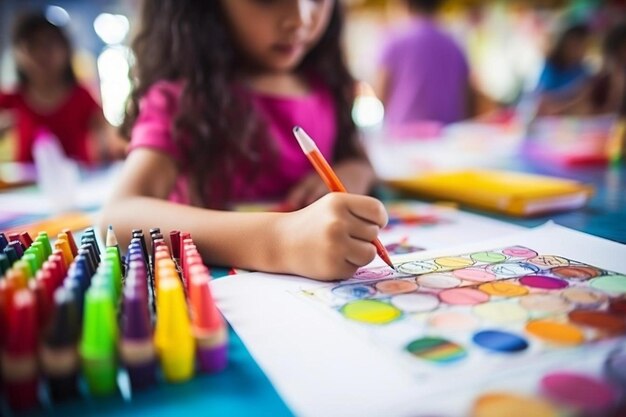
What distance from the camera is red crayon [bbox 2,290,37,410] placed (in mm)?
256

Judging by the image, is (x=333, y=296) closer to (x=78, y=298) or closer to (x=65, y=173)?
(x=78, y=298)

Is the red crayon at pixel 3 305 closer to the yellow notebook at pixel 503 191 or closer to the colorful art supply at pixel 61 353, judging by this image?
the colorful art supply at pixel 61 353

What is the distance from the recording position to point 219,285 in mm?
411

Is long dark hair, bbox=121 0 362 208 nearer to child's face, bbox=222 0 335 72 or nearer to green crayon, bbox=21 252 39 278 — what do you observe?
child's face, bbox=222 0 335 72

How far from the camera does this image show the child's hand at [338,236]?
1.27 ft

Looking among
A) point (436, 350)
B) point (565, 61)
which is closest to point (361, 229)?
point (436, 350)

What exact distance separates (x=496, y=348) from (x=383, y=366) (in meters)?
0.06

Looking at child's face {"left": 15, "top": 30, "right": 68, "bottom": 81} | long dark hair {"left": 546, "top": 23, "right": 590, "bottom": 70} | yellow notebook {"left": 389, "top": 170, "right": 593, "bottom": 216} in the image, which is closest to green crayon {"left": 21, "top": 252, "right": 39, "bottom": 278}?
yellow notebook {"left": 389, "top": 170, "right": 593, "bottom": 216}

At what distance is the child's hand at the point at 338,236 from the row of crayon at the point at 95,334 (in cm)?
10

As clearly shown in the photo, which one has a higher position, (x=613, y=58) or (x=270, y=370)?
(x=613, y=58)

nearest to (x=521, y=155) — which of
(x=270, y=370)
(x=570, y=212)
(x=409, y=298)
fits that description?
(x=570, y=212)

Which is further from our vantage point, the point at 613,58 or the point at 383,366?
the point at 613,58

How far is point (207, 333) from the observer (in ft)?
0.93

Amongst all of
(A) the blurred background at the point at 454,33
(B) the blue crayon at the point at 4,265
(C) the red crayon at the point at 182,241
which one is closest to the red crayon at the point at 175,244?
(C) the red crayon at the point at 182,241
